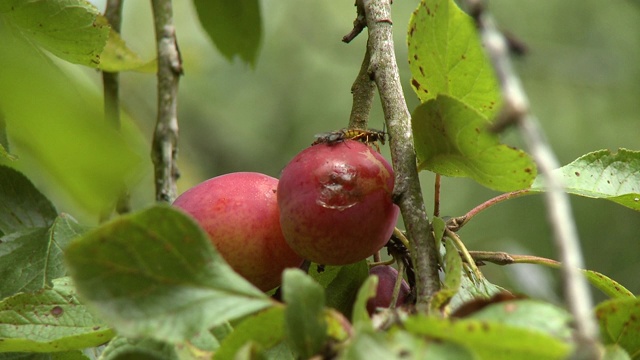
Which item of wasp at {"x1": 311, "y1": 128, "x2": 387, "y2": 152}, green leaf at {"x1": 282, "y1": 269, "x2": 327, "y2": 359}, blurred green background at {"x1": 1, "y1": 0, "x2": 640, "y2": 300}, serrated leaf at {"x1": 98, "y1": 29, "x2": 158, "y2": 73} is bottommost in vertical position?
blurred green background at {"x1": 1, "y1": 0, "x2": 640, "y2": 300}

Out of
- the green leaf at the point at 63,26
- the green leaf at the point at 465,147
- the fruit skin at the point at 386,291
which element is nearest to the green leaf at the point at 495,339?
the green leaf at the point at 465,147

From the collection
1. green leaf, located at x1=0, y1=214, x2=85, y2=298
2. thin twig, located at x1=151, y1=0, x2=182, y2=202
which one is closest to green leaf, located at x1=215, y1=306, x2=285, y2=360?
green leaf, located at x1=0, y1=214, x2=85, y2=298

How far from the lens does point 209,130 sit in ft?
11.8

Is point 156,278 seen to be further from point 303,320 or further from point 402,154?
point 402,154

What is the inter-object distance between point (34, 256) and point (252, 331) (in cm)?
54

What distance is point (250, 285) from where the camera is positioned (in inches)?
19.8

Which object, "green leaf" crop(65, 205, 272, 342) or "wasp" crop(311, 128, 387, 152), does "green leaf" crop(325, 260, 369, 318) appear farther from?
"green leaf" crop(65, 205, 272, 342)

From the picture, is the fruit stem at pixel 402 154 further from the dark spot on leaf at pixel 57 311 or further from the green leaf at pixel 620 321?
the dark spot on leaf at pixel 57 311

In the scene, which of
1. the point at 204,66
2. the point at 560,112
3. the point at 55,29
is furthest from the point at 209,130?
the point at 55,29

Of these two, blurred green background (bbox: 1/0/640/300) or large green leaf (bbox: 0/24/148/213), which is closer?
large green leaf (bbox: 0/24/148/213)

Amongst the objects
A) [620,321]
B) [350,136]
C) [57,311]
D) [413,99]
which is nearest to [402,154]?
[350,136]

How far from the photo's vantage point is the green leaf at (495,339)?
374mm

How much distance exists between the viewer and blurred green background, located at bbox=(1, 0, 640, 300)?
3547 mm

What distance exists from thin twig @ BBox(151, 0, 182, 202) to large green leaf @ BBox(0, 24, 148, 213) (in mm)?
741
